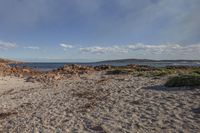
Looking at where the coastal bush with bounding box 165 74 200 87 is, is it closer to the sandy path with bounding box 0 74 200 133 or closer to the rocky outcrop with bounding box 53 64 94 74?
the sandy path with bounding box 0 74 200 133

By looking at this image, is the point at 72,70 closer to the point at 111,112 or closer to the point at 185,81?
the point at 185,81

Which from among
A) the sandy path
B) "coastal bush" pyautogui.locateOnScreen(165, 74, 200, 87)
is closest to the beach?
the sandy path

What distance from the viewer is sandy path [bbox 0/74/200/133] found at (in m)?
10.1

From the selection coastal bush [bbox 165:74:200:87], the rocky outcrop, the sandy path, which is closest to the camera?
the sandy path

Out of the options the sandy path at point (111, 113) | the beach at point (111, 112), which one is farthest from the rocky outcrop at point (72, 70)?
the sandy path at point (111, 113)

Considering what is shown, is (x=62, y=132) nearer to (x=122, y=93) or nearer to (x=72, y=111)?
(x=72, y=111)

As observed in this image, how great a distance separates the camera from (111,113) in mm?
11969

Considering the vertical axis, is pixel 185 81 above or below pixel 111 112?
above

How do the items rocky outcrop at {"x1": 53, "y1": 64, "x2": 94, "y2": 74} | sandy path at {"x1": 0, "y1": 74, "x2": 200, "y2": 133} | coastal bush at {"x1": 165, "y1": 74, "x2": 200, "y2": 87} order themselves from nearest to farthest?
sandy path at {"x1": 0, "y1": 74, "x2": 200, "y2": 133} < coastal bush at {"x1": 165, "y1": 74, "x2": 200, "y2": 87} < rocky outcrop at {"x1": 53, "y1": 64, "x2": 94, "y2": 74}

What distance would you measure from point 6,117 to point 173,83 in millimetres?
9212

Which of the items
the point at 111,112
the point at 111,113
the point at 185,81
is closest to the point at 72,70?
the point at 185,81

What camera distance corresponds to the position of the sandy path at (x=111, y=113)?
10.1 m

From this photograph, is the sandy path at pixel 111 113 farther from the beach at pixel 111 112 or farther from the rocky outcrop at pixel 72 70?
the rocky outcrop at pixel 72 70

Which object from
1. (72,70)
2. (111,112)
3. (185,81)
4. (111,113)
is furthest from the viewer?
(72,70)
